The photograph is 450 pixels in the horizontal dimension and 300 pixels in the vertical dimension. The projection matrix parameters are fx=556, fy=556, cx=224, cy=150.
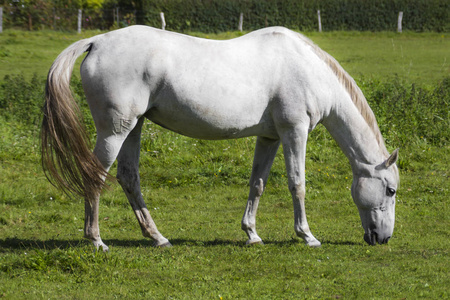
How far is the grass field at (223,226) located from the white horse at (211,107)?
0.46 metres

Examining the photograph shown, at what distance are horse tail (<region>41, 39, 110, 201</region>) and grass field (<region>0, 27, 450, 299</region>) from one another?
621mm

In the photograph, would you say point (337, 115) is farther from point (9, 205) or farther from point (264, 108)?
point (9, 205)

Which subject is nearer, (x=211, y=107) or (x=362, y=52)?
(x=211, y=107)

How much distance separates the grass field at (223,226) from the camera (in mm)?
4375

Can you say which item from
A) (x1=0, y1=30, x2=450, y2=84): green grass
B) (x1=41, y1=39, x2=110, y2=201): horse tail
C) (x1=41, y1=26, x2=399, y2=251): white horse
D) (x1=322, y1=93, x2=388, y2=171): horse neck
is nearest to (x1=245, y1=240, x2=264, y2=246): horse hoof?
(x1=41, y1=26, x2=399, y2=251): white horse

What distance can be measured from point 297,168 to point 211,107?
107cm

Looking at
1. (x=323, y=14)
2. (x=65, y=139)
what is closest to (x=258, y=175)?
(x=65, y=139)

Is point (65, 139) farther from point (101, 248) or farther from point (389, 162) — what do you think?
point (389, 162)

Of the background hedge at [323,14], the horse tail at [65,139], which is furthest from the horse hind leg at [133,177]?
the background hedge at [323,14]

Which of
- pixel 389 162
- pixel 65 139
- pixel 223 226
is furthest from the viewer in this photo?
pixel 223 226

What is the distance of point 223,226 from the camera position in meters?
6.44

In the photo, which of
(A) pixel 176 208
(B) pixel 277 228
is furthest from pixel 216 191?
(B) pixel 277 228

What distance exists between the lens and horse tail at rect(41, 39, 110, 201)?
4.67 meters

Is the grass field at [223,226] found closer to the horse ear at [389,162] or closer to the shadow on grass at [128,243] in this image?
the shadow on grass at [128,243]
